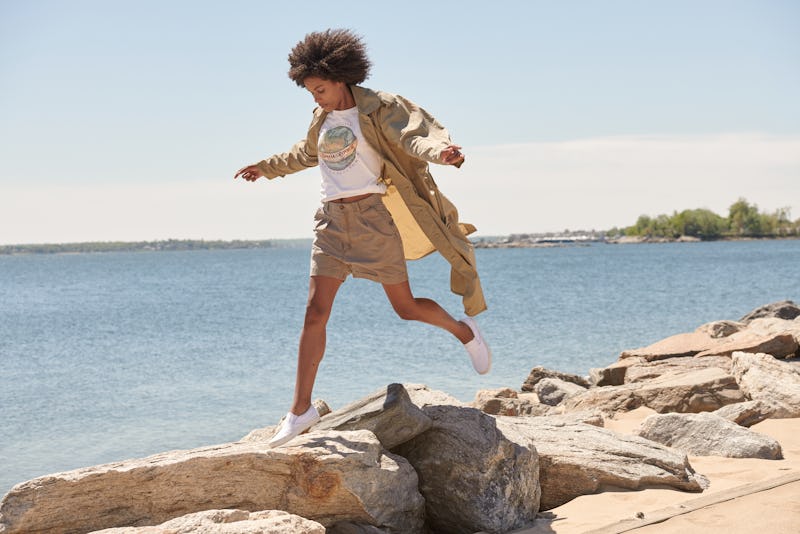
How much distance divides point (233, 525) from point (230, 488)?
2.83 feet

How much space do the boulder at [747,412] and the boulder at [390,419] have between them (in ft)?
10.7

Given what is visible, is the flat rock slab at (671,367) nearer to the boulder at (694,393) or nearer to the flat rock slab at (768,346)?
the flat rock slab at (768,346)

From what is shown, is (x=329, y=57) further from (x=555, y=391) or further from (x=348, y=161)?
(x=555, y=391)

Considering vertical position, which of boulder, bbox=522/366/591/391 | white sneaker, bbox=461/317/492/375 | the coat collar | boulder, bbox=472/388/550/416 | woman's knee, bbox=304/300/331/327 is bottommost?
boulder, bbox=522/366/591/391

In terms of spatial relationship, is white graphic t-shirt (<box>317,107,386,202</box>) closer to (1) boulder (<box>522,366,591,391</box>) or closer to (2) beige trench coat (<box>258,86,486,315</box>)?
(2) beige trench coat (<box>258,86,486,315</box>)

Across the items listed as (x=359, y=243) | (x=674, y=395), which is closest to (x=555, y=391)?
(x=674, y=395)

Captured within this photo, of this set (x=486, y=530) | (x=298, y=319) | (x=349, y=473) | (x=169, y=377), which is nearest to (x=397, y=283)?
(x=349, y=473)

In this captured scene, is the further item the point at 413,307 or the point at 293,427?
the point at 413,307

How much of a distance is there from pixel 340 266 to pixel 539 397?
6.96 m

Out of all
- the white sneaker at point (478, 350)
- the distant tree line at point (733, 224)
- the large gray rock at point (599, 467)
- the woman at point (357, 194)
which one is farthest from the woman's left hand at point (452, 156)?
the distant tree line at point (733, 224)

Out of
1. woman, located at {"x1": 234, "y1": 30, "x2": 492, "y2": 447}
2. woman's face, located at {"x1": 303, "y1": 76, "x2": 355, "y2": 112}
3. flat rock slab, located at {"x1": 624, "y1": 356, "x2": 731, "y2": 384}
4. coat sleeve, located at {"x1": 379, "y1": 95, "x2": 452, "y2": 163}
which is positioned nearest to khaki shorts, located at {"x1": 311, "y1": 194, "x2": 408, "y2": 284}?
woman, located at {"x1": 234, "y1": 30, "x2": 492, "y2": 447}

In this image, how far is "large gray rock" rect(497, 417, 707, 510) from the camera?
5.74 meters

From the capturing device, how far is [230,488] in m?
4.98

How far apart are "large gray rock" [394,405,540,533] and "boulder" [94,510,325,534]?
1293mm
